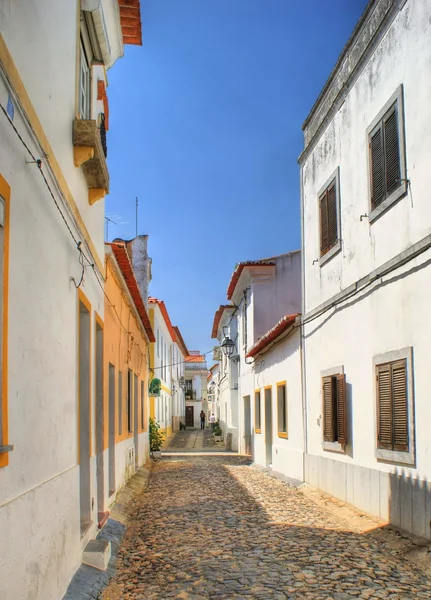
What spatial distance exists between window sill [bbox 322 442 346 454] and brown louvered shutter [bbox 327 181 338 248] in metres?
3.29

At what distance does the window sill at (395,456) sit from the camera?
296 inches

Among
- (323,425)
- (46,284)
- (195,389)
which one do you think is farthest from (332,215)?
(195,389)

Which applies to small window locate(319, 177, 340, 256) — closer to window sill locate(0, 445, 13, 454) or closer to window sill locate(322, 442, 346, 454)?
window sill locate(322, 442, 346, 454)

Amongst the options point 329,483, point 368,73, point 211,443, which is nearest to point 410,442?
point 329,483

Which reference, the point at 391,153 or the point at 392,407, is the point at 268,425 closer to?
the point at 392,407

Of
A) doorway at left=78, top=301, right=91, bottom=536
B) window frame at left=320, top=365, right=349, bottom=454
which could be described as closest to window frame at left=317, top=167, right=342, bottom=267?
window frame at left=320, top=365, right=349, bottom=454

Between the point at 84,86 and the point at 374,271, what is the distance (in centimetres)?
434

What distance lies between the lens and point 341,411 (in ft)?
34.1

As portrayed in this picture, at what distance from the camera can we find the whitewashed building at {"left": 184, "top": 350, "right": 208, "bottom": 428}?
6344 centimetres

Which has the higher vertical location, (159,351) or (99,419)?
(159,351)

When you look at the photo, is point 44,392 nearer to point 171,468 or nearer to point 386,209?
point 386,209

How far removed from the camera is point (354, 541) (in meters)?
7.62

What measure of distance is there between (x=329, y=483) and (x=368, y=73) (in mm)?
6486

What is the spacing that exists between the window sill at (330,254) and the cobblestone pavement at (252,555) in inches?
158
